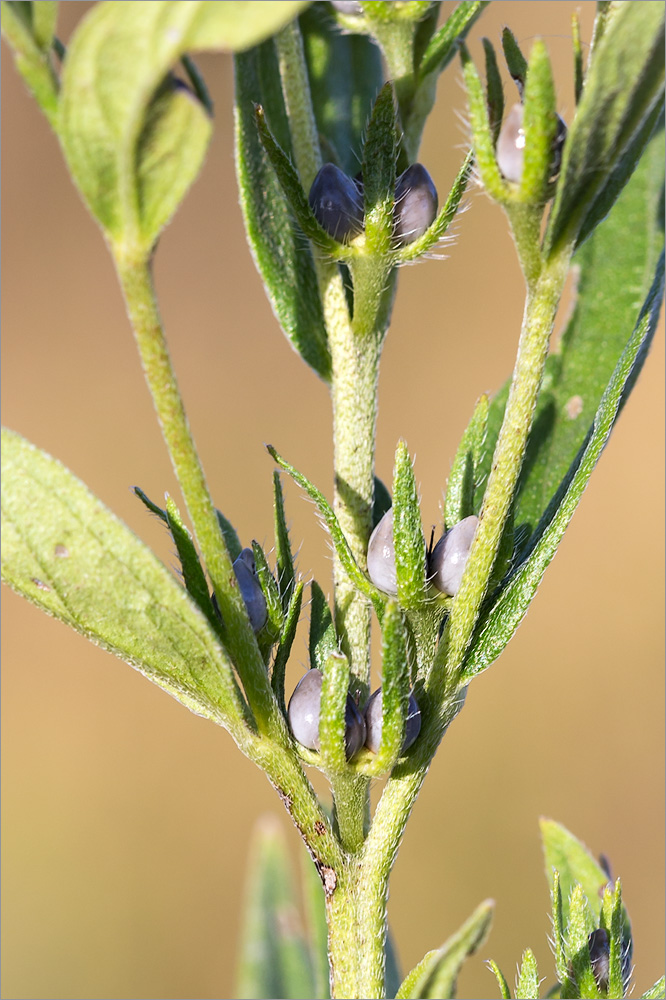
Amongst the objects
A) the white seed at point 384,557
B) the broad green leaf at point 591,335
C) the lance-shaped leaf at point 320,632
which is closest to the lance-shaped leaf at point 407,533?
the white seed at point 384,557

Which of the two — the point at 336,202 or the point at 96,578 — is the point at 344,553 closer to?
the point at 96,578

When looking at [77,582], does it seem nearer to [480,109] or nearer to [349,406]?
[349,406]

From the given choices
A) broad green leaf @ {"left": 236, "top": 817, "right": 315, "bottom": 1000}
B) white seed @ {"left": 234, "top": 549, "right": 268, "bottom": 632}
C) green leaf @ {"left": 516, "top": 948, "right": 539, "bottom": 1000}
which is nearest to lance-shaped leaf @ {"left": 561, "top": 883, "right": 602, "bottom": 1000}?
green leaf @ {"left": 516, "top": 948, "right": 539, "bottom": 1000}

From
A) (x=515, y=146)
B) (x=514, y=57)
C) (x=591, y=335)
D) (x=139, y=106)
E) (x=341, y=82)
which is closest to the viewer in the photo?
(x=139, y=106)

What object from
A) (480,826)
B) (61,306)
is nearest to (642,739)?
(480,826)

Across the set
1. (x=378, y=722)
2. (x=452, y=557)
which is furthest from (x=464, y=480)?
(x=378, y=722)
